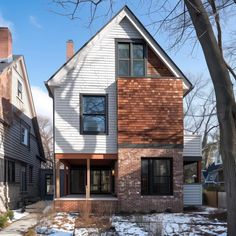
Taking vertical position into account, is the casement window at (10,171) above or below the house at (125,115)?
below

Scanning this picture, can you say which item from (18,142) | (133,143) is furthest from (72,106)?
(18,142)

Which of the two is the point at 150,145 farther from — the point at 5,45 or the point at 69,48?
the point at 5,45

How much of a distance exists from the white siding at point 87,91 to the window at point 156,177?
166 cm

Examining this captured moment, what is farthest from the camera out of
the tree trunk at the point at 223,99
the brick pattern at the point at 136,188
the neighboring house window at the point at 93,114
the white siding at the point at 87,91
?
the neighboring house window at the point at 93,114

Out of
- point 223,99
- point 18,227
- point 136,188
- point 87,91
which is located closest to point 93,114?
point 87,91

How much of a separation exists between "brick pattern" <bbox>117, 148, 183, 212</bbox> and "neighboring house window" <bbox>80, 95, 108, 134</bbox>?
1539mm

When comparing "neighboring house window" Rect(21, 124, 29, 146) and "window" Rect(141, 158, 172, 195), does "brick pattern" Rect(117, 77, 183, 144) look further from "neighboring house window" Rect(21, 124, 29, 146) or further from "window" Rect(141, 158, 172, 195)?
"neighboring house window" Rect(21, 124, 29, 146)

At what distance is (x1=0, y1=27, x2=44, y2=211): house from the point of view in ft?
70.7

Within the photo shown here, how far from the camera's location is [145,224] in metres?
13.7

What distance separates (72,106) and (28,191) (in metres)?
11.8

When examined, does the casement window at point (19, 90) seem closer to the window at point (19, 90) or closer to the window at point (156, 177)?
the window at point (19, 90)

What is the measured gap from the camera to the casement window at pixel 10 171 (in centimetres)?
2258

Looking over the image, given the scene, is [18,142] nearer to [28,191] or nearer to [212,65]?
[28,191]

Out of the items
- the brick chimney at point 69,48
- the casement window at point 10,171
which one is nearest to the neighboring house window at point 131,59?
the brick chimney at point 69,48
